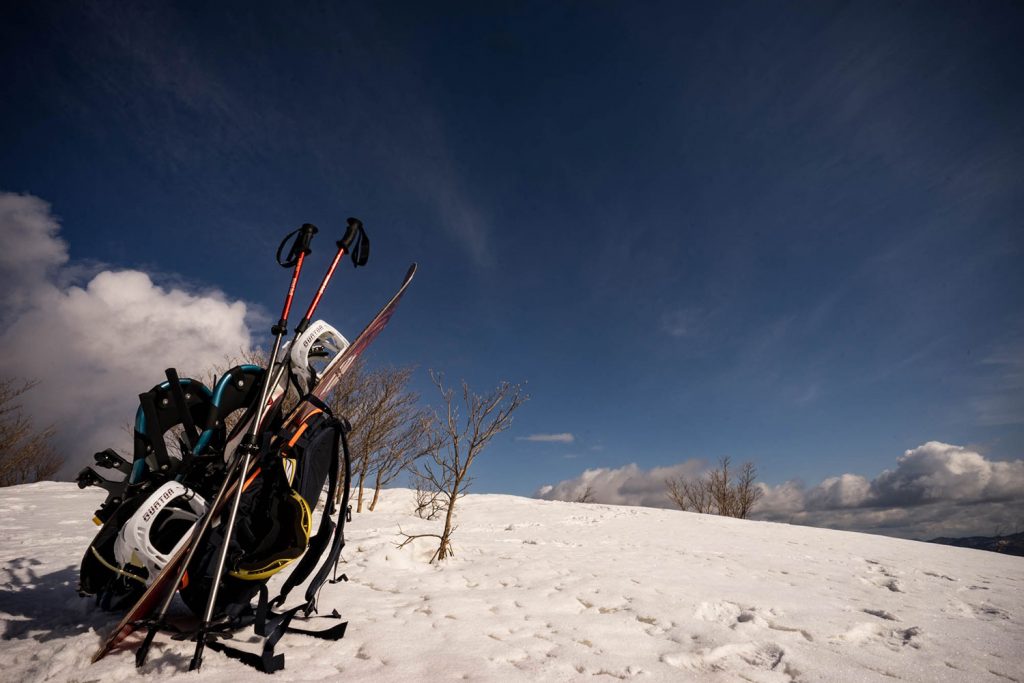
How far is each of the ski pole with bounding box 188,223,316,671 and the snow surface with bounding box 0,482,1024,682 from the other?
0.20 m

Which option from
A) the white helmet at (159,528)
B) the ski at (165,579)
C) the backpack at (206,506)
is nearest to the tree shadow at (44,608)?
the backpack at (206,506)

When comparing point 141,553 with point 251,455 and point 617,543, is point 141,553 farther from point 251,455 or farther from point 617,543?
point 617,543

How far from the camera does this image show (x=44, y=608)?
118 inches

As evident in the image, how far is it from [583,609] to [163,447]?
150 inches

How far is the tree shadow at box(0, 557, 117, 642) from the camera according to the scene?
2.54 meters

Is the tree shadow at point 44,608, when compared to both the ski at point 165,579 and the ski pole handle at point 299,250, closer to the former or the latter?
the ski at point 165,579

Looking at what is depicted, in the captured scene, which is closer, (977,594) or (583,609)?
(583,609)

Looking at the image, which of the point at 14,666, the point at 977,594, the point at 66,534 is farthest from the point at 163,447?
the point at 977,594

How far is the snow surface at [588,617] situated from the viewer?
2.44 meters

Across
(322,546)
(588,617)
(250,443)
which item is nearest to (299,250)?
(250,443)

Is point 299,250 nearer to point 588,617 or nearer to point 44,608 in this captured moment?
point 44,608

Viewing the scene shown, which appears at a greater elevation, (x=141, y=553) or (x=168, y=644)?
(x=141, y=553)

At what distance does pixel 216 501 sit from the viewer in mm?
2346

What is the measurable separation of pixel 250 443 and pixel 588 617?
3.20 meters
